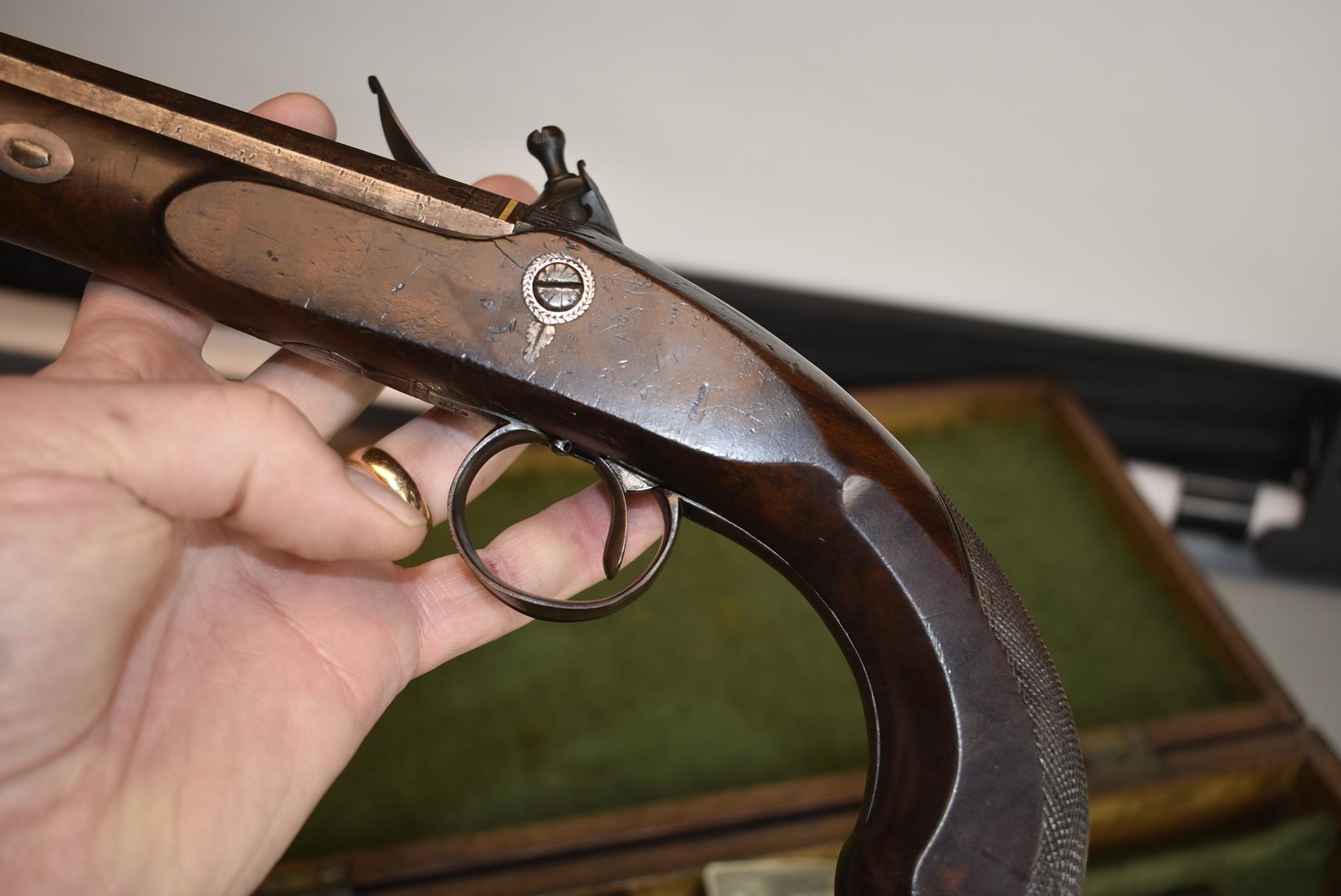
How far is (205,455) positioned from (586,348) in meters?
0.46

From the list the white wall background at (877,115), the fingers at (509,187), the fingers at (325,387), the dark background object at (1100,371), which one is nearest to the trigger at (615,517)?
Result: the fingers at (325,387)

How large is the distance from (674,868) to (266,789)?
2.75 ft

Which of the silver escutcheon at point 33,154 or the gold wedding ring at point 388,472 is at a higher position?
the silver escutcheon at point 33,154

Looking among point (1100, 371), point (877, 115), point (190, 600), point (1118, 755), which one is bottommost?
point (1118, 755)

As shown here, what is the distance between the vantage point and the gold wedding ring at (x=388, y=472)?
1.48m

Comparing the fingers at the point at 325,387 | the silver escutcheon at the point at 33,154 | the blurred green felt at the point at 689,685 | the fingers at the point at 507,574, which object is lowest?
the blurred green felt at the point at 689,685

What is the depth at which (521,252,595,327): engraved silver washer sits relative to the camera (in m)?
1.32

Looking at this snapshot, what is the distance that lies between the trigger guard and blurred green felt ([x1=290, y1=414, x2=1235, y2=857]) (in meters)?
0.89

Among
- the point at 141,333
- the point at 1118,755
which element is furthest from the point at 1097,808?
the point at 141,333

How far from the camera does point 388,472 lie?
150 cm

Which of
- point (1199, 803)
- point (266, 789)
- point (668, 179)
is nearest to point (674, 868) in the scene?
point (266, 789)

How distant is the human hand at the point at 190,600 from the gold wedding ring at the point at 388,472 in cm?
14

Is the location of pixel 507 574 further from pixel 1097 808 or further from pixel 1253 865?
pixel 1253 865

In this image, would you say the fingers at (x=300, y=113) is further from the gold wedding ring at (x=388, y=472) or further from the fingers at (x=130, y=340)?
the gold wedding ring at (x=388, y=472)
